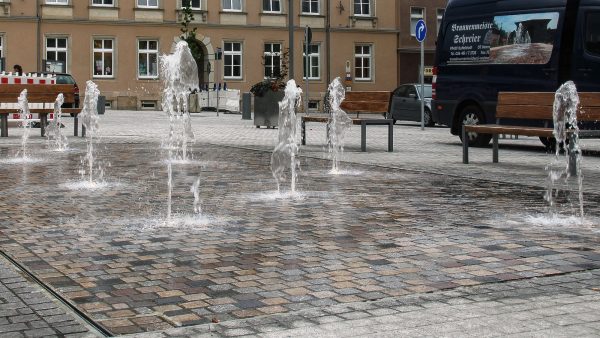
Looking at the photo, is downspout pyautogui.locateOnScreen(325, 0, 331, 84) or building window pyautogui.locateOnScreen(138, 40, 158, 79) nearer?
building window pyautogui.locateOnScreen(138, 40, 158, 79)

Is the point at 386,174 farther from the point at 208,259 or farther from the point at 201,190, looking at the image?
the point at 208,259

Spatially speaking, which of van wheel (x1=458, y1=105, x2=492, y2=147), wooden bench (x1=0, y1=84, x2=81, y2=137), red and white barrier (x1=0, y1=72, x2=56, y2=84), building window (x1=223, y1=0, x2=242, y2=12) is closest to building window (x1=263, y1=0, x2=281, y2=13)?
building window (x1=223, y1=0, x2=242, y2=12)

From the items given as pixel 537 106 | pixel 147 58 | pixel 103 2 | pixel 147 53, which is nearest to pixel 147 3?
pixel 103 2

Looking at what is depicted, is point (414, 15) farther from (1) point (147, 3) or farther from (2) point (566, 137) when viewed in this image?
(2) point (566, 137)

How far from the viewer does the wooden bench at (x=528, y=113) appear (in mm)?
12820

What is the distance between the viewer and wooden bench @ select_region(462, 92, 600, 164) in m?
12.8

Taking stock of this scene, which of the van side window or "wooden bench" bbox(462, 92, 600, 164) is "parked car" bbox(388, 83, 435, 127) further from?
"wooden bench" bbox(462, 92, 600, 164)

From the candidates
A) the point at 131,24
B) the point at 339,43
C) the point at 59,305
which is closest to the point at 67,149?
the point at 59,305

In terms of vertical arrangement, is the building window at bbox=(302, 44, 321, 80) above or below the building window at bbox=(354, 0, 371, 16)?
below

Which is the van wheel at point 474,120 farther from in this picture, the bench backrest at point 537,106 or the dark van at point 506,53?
the bench backrest at point 537,106

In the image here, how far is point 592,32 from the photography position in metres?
16.8

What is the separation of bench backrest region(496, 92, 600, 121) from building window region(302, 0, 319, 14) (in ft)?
124

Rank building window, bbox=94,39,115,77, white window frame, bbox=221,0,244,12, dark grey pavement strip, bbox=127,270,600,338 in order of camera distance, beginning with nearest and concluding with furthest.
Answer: dark grey pavement strip, bbox=127,270,600,338, building window, bbox=94,39,115,77, white window frame, bbox=221,0,244,12

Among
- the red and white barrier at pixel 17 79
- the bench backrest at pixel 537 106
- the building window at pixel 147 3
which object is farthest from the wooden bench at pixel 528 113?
the building window at pixel 147 3
